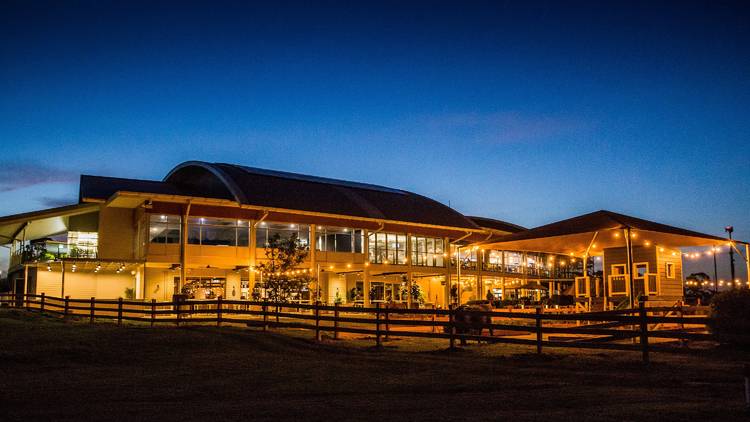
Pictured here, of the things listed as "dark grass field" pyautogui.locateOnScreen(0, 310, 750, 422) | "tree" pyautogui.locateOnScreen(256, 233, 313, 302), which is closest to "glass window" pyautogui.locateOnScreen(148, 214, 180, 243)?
"tree" pyautogui.locateOnScreen(256, 233, 313, 302)

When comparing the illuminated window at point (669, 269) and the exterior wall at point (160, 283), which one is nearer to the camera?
the illuminated window at point (669, 269)

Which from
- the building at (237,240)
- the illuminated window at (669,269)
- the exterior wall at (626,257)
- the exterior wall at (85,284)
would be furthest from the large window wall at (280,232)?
the illuminated window at (669,269)

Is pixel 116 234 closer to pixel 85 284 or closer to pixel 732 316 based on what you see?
pixel 85 284

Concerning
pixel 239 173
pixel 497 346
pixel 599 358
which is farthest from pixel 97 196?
pixel 599 358

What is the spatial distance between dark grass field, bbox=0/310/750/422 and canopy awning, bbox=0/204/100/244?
14050 millimetres

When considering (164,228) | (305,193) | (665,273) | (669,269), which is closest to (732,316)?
(665,273)

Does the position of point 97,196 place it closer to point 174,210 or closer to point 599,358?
point 174,210

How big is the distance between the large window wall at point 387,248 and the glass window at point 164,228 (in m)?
A: 10.8

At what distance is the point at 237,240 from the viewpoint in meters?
31.7

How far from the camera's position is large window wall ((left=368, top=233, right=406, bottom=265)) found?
36.8 m

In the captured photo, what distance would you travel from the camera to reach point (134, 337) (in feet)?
54.5

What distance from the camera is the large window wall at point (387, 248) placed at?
36781 millimetres

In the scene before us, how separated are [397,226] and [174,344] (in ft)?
73.8

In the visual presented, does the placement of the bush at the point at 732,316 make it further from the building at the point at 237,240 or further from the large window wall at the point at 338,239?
the large window wall at the point at 338,239
